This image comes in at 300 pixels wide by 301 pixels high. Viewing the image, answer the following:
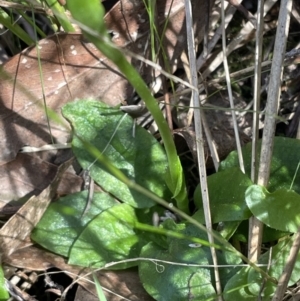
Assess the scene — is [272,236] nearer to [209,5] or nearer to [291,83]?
[291,83]

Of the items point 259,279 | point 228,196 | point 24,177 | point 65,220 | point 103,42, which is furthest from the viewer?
point 24,177

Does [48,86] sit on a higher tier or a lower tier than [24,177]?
higher

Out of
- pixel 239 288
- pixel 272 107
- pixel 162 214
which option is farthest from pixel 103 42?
pixel 162 214

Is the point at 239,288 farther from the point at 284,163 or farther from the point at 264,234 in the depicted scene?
the point at 284,163

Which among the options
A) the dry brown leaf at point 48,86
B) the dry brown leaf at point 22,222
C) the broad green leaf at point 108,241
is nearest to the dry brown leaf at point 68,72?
the dry brown leaf at point 48,86

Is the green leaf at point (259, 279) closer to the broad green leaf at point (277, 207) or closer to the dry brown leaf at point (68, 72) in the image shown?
the broad green leaf at point (277, 207)

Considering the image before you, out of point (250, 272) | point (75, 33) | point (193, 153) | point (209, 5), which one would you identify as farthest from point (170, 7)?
point (250, 272)
